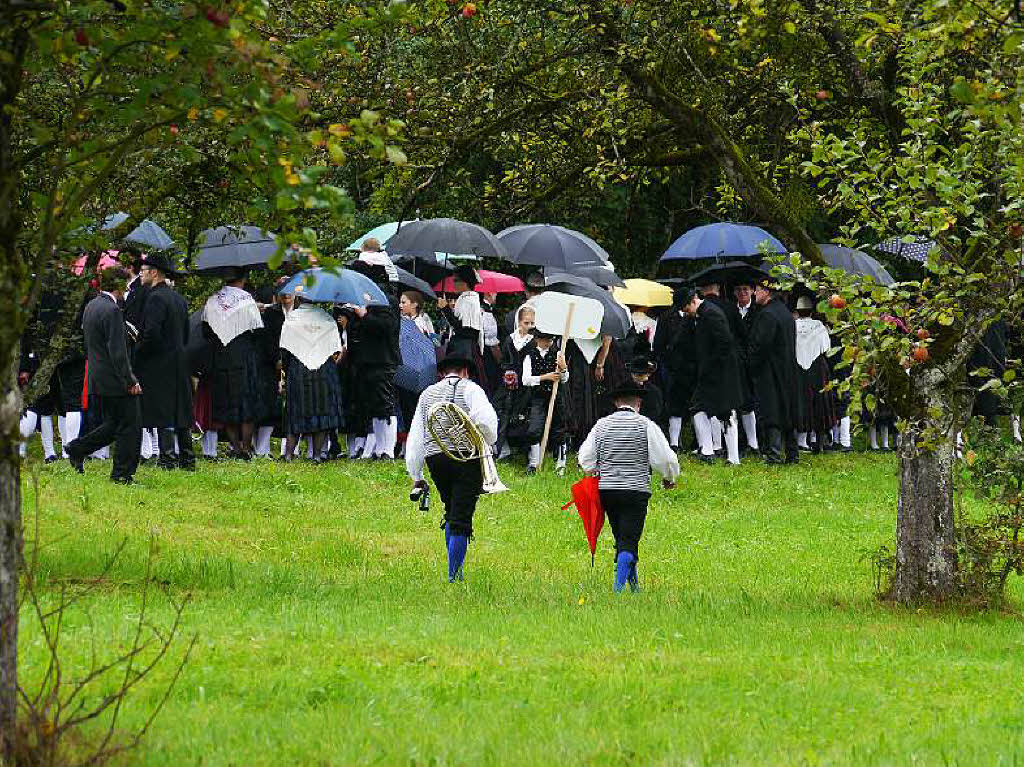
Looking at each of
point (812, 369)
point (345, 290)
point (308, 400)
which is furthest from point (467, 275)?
point (812, 369)

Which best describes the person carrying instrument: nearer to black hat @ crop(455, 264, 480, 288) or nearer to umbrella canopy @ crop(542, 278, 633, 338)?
black hat @ crop(455, 264, 480, 288)

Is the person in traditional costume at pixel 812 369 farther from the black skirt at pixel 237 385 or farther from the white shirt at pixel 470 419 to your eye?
the white shirt at pixel 470 419

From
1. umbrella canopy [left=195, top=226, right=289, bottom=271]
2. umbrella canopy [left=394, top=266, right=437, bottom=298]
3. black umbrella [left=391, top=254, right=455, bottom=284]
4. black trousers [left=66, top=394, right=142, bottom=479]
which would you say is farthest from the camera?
black umbrella [left=391, top=254, right=455, bottom=284]

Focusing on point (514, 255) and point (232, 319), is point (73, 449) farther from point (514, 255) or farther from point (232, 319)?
point (514, 255)

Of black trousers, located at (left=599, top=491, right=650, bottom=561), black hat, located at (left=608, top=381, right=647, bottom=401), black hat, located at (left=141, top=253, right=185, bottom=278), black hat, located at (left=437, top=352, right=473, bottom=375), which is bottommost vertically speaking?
black trousers, located at (left=599, top=491, right=650, bottom=561)

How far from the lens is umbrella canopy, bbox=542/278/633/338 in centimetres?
2109

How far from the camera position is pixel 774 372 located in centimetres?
2223

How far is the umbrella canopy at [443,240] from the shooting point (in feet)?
65.5

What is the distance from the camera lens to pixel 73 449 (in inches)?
690

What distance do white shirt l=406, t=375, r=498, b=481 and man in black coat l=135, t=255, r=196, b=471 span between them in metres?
4.99

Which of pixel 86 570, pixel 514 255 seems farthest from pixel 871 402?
pixel 514 255

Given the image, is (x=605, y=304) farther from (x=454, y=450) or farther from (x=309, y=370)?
(x=454, y=450)

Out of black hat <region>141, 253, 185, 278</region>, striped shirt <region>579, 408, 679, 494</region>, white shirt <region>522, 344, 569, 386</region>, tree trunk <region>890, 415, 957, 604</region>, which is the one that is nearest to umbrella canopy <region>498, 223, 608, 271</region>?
white shirt <region>522, 344, 569, 386</region>

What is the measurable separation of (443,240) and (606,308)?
2390mm
